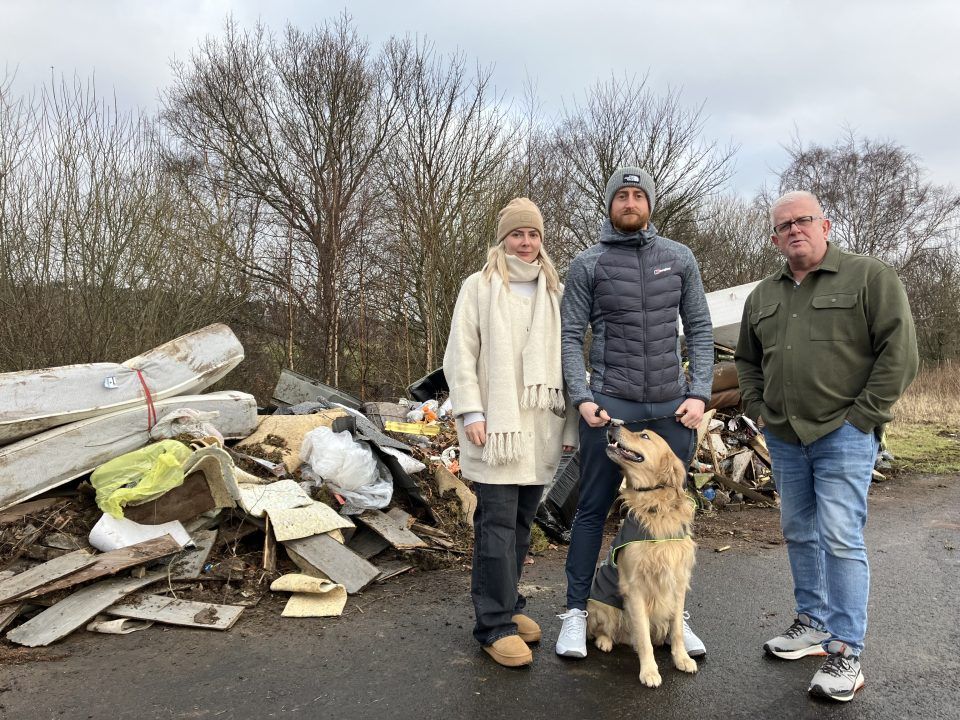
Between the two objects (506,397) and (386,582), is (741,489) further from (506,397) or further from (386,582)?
(506,397)

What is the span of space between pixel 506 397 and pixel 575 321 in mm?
541

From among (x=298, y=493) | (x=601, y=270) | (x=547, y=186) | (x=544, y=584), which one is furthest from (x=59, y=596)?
(x=547, y=186)

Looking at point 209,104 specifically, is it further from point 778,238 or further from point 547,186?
point 778,238

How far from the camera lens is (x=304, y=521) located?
473 centimetres

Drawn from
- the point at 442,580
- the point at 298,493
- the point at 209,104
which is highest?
the point at 209,104

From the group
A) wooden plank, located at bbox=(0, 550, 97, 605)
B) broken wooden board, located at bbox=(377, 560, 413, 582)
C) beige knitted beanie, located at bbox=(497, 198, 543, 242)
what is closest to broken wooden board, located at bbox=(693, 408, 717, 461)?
broken wooden board, located at bbox=(377, 560, 413, 582)

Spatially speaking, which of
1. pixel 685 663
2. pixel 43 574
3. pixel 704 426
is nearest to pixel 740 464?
pixel 704 426

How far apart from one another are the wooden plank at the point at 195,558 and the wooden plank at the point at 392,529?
1098 mm

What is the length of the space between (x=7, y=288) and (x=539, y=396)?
7220 millimetres

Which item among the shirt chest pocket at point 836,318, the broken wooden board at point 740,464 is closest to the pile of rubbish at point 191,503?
the shirt chest pocket at point 836,318

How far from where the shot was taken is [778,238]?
3205 millimetres

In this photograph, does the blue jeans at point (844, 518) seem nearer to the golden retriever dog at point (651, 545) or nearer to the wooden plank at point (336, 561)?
the golden retriever dog at point (651, 545)

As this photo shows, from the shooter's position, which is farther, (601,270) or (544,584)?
(544,584)

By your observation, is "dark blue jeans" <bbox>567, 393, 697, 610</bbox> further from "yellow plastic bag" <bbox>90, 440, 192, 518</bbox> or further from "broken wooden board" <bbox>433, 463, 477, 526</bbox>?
"yellow plastic bag" <bbox>90, 440, 192, 518</bbox>
